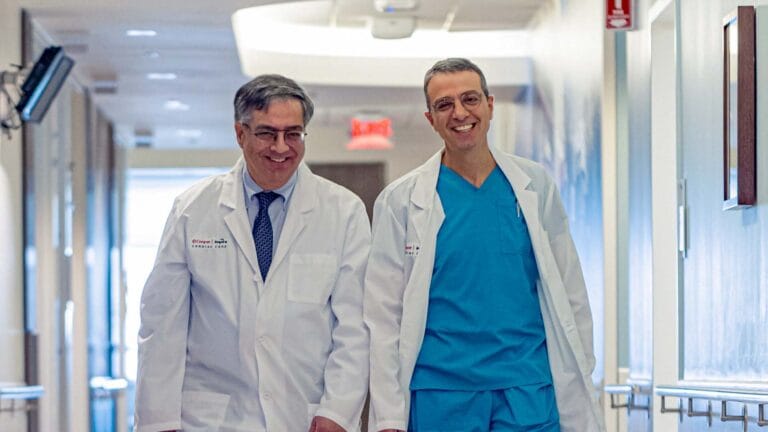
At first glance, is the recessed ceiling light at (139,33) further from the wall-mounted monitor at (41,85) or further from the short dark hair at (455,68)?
the short dark hair at (455,68)

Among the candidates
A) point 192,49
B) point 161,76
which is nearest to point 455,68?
point 192,49

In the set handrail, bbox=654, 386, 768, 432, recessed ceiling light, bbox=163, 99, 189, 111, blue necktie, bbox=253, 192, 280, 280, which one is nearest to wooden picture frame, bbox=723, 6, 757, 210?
handrail, bbox=654, 386, 768, 432

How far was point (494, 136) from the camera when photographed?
14195 millimetres

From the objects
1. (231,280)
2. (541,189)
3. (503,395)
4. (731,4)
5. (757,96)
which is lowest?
(503,395)

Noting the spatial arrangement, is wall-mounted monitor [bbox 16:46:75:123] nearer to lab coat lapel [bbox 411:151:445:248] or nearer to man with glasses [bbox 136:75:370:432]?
man with glasses [bbox 136:75:370:432]

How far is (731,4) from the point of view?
4691 mm

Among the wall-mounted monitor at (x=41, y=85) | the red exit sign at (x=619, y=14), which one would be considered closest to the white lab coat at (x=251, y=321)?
the red exit sign at (x=619, y=14)

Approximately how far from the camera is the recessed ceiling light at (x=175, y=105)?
43.7 feet

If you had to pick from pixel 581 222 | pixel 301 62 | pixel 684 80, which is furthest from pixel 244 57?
pixel 684 80

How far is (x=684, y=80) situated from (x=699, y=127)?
0.34 meters

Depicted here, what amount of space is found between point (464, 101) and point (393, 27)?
722 centimetres

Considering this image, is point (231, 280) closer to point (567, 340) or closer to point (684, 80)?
point (567, 340)

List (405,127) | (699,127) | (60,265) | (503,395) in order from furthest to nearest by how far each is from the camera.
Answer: (405,127) → (60,265) → (699,127) → (503,395)

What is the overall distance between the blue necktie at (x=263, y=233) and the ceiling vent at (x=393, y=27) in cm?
713
